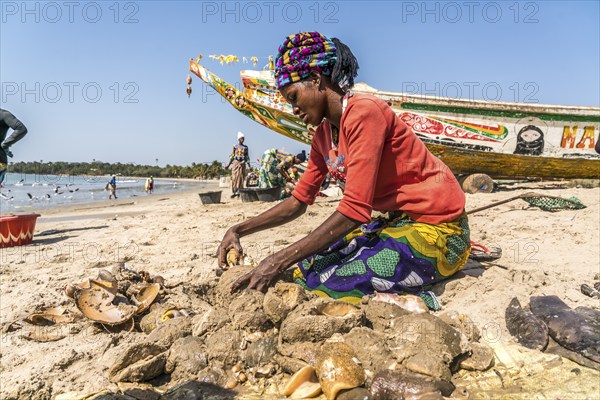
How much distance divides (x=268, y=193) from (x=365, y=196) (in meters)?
7.21

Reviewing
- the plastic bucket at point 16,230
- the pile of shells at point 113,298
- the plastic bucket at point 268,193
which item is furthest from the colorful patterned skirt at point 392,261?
the plastic bucket at point 268,193

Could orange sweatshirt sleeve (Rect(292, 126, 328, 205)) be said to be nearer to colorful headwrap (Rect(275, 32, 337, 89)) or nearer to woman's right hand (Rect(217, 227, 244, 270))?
woman's right hand (Rect(217, 227, 244, 270))

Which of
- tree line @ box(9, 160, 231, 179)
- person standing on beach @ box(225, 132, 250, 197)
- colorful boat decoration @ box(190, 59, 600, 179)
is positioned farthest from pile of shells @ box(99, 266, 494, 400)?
tree line @ box(9, 160, 231, 179)

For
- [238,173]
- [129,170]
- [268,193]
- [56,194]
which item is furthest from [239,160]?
[129,170]

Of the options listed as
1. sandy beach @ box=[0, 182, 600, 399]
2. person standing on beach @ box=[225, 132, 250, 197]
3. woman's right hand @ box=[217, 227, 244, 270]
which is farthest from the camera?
person standing on beach @ box=[225, 132, 250, 197]

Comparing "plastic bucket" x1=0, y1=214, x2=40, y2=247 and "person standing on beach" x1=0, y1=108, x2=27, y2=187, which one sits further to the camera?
"person standing on beach" x1=0, y1=108, x2=27, y2=187

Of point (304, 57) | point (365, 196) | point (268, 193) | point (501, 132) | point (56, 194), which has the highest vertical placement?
point (501, 132)

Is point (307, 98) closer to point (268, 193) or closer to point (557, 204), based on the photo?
point (557, 204)

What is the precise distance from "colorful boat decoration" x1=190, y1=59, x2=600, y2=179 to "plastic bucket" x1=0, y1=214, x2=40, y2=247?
21.9ft

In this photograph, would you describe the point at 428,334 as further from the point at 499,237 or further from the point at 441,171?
the point at 499,237

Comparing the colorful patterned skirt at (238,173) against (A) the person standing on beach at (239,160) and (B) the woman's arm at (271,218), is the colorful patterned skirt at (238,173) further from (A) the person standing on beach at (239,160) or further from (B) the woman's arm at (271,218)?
(B) the woman's arm at (271,218)

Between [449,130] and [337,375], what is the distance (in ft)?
25.6

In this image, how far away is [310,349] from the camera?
5.68ft

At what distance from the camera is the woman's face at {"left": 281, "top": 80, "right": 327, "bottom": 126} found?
7.16 feet
